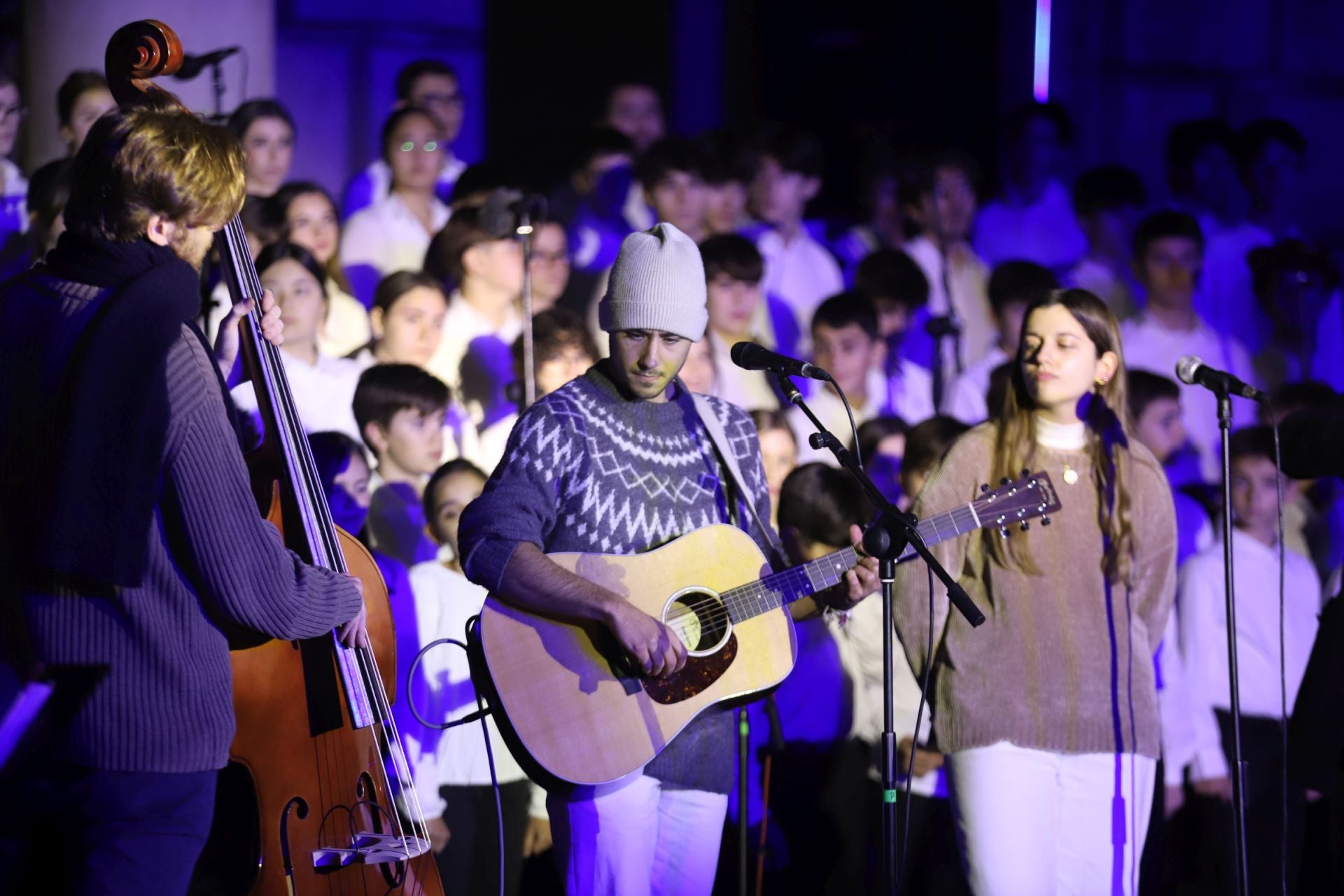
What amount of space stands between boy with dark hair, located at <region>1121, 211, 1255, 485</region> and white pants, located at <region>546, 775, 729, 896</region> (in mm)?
3870

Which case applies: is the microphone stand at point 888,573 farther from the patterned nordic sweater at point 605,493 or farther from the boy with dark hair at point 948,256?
the boy with dark hair at point 948,256

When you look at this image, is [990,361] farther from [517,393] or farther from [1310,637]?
[517,393]

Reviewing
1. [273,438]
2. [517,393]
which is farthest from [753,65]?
[273,438]

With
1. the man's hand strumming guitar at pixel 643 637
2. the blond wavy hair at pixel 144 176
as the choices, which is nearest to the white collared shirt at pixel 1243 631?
the man's hand strumming guitar at pixel 643 637

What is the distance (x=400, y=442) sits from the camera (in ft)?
15.9

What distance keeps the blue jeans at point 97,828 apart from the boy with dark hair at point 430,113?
389 cm

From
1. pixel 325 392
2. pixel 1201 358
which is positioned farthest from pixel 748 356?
pixel 1201 358

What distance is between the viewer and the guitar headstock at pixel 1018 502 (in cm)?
314

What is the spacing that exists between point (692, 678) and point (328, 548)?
85 centimetres

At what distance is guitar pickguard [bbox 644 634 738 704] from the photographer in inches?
115

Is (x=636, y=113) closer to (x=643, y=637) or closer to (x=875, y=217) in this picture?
(x=875, y=217)

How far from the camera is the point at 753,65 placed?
734 cm

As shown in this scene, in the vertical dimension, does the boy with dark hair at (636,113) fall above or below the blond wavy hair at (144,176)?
above

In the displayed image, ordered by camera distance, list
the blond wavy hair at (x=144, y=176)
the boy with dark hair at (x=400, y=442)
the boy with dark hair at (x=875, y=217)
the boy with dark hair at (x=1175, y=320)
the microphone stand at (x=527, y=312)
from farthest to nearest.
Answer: the boy with dark hair at (x=875, y=217) < the boy with dark hair at (x=1175, y=320) < the microphone stand at (x=527, y=312) < the boy with dark hair at (x=400, y=442) < the blond wavy hair at (x=144, y=176)
